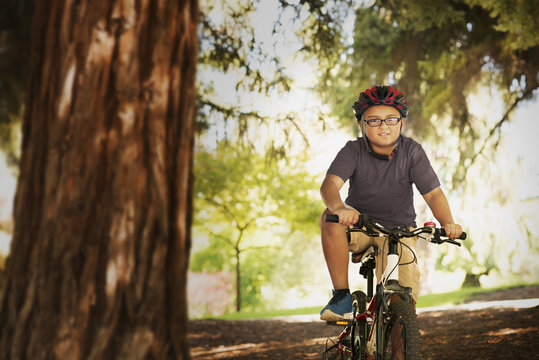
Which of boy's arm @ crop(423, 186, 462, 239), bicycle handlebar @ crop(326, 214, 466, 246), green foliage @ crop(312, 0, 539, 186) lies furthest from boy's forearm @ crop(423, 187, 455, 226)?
green foliage @ crop(312, 0, 539, 186)

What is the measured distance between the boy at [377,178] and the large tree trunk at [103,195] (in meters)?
1.48

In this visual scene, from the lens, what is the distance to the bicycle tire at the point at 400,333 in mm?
3211

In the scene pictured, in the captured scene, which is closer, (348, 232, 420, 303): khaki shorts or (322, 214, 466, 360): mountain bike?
(322, 214, 466, 360): mountain bike

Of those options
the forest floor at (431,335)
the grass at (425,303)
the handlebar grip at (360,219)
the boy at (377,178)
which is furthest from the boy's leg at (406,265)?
the grass at (425,303)

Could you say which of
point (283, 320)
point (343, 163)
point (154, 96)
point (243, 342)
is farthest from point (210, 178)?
point (154, 96)

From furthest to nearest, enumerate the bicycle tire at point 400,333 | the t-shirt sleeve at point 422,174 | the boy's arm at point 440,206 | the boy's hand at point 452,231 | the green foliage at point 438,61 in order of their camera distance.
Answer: the green foliage at point 438,61, the t-shirt sleeve at point 422,174, the boy's arm at point 440,206, the boy's hand at point 452,231, the bicycle tire at point 400,333

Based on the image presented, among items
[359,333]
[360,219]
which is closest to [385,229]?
[360,219]

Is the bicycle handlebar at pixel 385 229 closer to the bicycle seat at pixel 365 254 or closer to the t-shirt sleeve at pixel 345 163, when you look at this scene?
the bicycle seat at pixel 365 254

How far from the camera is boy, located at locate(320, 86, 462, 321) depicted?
3.90 meters

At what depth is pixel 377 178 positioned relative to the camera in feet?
13.0

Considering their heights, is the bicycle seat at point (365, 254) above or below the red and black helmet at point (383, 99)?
below

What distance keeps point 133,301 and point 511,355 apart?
15.8 ft

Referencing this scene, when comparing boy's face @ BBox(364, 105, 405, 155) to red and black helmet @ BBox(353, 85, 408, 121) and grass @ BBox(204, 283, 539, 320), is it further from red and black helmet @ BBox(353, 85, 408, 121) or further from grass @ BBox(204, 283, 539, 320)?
grass @ BBox(204, 283, 539, 320)

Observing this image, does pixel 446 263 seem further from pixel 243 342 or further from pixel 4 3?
pixel 4 3
